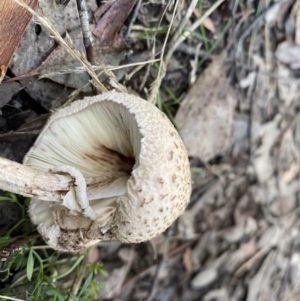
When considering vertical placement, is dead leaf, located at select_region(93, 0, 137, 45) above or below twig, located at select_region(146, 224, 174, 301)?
above

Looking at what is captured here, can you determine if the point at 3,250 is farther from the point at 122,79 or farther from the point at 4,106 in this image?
the point at 122,79

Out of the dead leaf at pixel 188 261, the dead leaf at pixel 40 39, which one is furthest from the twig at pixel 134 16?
the dead leaf at pixel 188 261

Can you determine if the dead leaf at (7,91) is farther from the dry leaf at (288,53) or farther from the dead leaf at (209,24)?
the dry leaf at (288,53)

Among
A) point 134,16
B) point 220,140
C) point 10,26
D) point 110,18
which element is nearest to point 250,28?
point 220,140

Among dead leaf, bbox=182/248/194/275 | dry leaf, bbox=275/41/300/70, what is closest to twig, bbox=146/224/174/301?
dead leaf, bbox=182/248/194/275

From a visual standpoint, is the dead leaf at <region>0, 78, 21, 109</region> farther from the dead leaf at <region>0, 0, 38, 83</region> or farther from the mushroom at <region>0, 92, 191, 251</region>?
the mushroom at <region>0, 92, 191, 251</region>

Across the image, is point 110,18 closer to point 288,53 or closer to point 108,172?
point 108,172
